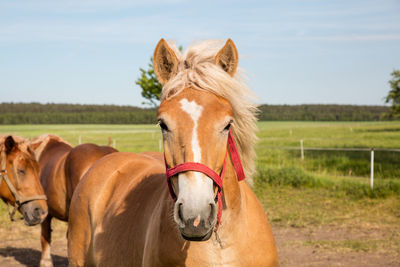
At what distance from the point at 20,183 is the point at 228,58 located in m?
3.61

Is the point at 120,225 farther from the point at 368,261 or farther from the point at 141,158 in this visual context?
the point at 368,261

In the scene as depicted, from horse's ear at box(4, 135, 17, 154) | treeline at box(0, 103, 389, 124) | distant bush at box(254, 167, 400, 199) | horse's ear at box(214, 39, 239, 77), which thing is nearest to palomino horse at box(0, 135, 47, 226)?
horse's ear at box(4, 135, 17, 154)

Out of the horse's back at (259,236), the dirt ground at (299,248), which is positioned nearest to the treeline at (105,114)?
the dirt ground at (299,248)

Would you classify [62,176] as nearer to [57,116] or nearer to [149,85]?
[149,85]

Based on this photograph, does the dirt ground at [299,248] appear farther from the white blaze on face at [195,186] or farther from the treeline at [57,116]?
the treeline at [57,116]

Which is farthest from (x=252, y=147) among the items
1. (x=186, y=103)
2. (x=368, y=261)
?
(x=368, y=261)

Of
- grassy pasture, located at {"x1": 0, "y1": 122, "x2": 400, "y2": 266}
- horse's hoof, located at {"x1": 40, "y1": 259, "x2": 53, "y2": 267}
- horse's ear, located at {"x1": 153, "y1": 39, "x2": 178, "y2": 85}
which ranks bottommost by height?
horse's hoof, located at {"x1": 40, "y1": 259, "x2": 53, "y2": 267}

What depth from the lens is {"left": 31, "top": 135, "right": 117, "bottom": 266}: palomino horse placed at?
527 centimetres

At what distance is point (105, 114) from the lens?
5884cm

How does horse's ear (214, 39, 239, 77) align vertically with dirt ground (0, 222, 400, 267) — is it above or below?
above

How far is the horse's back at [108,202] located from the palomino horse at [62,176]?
1891 mm

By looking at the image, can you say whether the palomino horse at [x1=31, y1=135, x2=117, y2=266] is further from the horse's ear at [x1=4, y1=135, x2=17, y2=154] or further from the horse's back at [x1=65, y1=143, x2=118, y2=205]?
the horse's ear at [x1=4, y1=135, x2=17, y2=154]

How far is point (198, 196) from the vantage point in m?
1.57

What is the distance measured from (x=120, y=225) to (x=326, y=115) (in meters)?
78.3
